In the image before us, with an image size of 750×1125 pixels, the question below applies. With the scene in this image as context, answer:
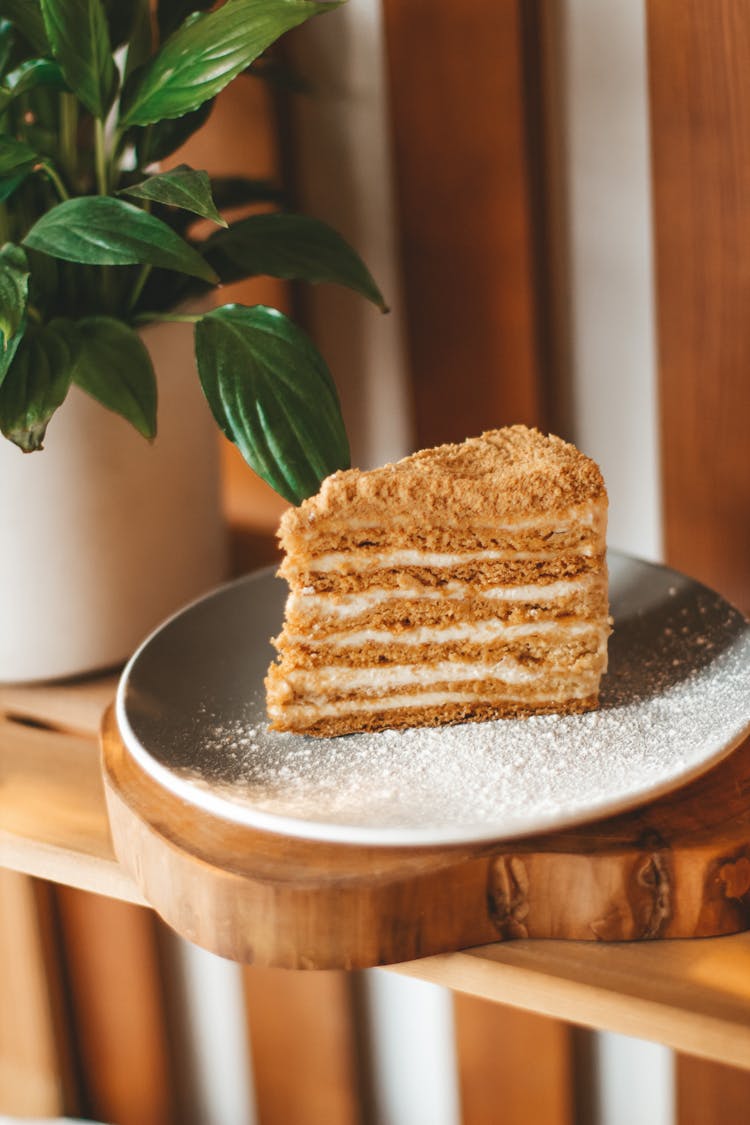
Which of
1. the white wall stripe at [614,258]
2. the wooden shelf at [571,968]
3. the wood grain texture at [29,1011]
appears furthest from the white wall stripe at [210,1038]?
the white wall stripe at [614,258]

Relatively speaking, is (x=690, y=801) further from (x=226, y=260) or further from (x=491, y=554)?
(x=226, y=260)

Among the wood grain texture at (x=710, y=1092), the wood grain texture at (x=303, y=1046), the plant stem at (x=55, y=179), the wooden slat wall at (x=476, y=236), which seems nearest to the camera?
the plant stem at (x=55, y=179)

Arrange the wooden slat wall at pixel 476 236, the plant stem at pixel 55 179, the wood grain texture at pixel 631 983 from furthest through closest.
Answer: the wooden slat wall at pixel 476 236, the plant stem at pixel 55 179, the wood grain texture at pixel 631 983

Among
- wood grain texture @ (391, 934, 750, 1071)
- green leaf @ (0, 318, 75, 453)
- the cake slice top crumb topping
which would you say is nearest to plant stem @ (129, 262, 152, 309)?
green leaf @ (0, 318, 75, 453)

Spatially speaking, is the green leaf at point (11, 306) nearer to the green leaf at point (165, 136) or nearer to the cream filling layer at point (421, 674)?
the green leaf at point (165, 136)

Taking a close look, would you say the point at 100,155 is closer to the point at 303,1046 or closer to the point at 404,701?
the point at 404,701

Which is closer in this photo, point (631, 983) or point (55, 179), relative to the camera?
point (631, 983)

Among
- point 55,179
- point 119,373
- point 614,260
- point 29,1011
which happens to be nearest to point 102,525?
point 119,373
